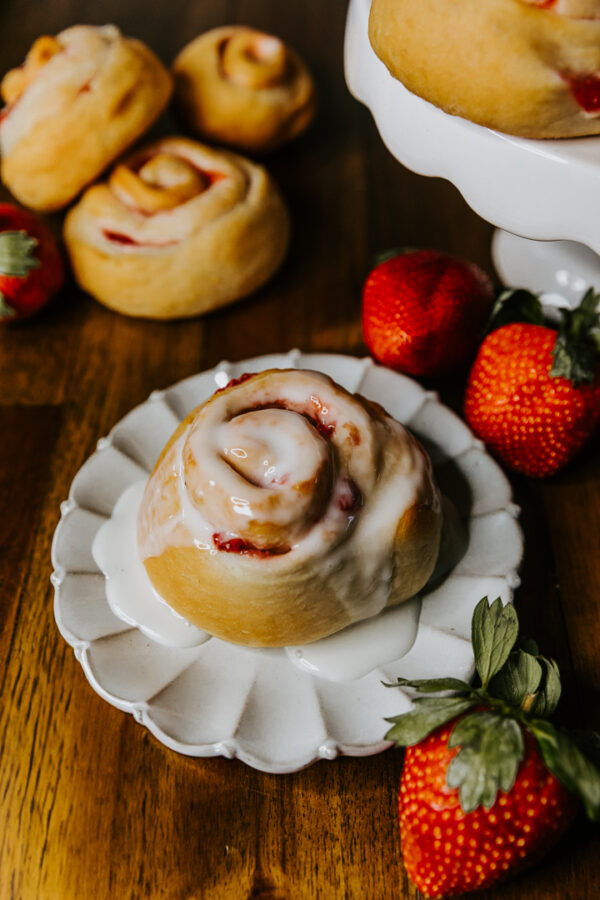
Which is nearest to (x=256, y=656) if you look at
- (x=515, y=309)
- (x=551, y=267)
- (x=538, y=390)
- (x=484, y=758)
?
(x=484, y=758)

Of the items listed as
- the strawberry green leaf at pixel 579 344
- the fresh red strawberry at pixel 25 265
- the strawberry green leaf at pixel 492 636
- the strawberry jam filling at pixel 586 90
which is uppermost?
the strawberry jam filling at pixel 586 90

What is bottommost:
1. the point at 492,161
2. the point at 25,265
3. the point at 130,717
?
the point at 130,717

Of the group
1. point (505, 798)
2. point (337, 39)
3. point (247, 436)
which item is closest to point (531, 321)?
point (247, 436)

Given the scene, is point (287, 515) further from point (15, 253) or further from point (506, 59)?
point (15, 253)

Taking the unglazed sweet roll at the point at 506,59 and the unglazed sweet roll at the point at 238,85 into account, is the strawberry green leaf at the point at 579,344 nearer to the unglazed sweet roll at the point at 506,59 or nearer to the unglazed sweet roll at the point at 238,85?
the unglazed sweet roll at the point at 506,59

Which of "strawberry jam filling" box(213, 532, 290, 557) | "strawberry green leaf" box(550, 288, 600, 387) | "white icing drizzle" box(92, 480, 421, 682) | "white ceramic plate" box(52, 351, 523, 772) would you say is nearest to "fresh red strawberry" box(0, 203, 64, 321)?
"white ceramic plate" box(52, 351, 523, 772)

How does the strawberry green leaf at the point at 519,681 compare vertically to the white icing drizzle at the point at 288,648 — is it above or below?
above

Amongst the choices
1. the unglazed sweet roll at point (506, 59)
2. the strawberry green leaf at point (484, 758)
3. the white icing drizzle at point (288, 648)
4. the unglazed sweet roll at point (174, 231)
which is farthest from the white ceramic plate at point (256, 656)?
the unglazed sweet roll at point (506, 59)

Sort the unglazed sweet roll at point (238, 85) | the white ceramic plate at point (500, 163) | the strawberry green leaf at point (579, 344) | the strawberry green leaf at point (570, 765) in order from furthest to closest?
the unglazed sweet roll at point (238, 85) < the strawberry green leaf at point (579, 344) < the white ceramic plate at point (500, 163) < the strawberry green leaf at point (570, 765)
